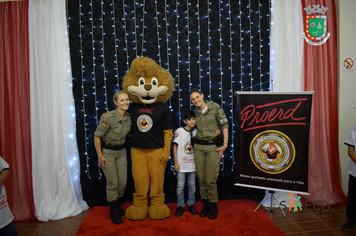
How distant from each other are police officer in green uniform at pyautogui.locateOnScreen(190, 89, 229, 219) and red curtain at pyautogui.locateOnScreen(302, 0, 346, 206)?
130 centimetres

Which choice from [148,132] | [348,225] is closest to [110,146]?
[148,132]

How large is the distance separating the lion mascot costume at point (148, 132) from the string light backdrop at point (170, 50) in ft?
1.62

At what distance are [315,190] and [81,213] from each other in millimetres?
3037

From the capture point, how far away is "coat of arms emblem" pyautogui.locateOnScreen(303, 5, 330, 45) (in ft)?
10.2

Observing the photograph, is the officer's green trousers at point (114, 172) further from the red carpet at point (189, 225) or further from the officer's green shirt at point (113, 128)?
the red carpet at point (189, 225)

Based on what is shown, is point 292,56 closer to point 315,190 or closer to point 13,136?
point 315,190

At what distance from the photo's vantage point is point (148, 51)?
316cm

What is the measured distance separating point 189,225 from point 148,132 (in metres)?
1.12

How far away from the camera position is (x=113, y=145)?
2.72m

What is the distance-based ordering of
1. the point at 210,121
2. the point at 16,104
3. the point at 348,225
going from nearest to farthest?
the point at 348,225, the point at 210,121, the point at 16,104

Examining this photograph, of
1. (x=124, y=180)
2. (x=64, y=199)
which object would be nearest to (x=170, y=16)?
(x=124, y=180)

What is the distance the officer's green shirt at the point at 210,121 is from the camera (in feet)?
9.01

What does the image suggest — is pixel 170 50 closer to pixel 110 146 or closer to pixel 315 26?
pixel 110 146

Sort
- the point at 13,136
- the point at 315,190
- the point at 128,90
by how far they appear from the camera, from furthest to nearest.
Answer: the point at 315,190 < the point at 13,136 < the point at 128,90
